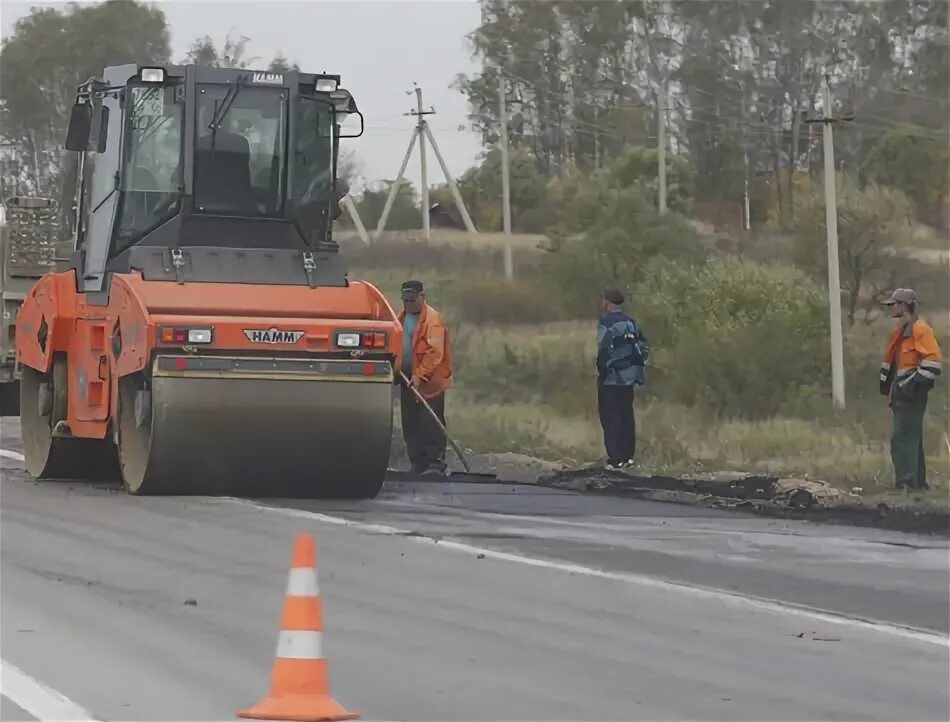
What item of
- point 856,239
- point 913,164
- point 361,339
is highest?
point 913,164

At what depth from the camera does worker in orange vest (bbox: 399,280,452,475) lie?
17.5m

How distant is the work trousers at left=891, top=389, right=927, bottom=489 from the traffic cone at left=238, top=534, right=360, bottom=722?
878 cm

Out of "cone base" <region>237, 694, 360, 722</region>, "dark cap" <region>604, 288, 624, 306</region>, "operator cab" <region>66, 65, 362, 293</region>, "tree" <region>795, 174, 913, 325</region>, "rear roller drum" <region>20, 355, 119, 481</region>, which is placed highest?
"tree" <region>795, 174, 913, 325</region>

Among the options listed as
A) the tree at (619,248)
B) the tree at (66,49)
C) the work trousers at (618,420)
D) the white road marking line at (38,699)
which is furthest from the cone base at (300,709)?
the tree at (66,49)

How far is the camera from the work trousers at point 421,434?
691 inches

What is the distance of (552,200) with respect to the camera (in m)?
77.3

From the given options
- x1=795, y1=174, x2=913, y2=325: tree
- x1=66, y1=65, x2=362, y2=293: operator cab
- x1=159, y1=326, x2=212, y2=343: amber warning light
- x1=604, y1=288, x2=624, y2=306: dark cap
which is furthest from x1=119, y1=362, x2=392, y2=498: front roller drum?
x1=795, y1=174, x2=913, y2=325: tree

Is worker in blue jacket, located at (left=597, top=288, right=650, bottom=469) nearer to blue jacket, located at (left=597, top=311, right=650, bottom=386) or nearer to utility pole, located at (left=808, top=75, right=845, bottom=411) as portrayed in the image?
blue jacket, located at (left=597, top=311, right=650, bottom=386)

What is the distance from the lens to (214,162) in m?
15.5

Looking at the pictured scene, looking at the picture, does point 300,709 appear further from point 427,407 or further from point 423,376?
point 423,376

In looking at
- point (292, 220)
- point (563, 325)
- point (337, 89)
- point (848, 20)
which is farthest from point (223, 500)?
point (848, 20)

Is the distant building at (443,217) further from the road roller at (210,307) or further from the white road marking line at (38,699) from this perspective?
the white road marking line at (38,699)

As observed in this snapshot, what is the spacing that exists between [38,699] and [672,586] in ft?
13.3

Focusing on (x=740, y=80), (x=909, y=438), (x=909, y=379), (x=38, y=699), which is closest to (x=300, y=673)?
(x=38, y=699)
